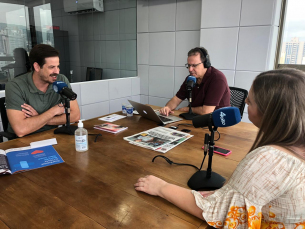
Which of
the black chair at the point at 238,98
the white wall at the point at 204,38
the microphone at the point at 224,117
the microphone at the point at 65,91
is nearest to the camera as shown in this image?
the microphone at the point at 224,117

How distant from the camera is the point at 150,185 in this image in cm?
100

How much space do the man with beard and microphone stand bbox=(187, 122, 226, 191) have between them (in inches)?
52.1

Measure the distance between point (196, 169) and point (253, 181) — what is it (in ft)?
1.62

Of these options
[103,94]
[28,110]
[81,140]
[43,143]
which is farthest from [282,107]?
[103,94]

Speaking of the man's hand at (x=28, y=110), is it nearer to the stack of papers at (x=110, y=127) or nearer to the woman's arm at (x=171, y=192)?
the stack of papers at (x=110, y=127)

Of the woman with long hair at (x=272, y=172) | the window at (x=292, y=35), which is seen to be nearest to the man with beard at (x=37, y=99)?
the woman with long hair at (x=272, y=172)

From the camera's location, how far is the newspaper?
148 centimetres

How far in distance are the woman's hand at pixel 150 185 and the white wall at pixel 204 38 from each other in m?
2.35

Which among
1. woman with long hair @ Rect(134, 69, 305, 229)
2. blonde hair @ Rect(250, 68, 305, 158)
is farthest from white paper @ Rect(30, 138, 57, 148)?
blonde hair @ Rect(250, 68, 305, 158)

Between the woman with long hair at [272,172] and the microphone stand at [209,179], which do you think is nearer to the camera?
the woman with long hair at [272,172]

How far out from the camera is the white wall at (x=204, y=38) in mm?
2723

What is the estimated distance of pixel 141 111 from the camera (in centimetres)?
214

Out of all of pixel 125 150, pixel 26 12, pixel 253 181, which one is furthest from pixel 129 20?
pixel 253 181

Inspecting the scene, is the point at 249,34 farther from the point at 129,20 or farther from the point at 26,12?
the point at 26,12
